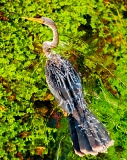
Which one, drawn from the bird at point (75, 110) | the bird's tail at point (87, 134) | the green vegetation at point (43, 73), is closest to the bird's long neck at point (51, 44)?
the bird at point (75, 110)

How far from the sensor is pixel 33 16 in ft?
19.5

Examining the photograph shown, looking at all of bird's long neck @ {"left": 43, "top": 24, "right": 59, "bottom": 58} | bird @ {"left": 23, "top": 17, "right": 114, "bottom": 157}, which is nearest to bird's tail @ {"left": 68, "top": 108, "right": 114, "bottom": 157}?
bird @ {"left": 23, "top": 17, "right": 114, "bottom": 157}

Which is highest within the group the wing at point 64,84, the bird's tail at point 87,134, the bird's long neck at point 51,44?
the bird's long neck at point 51,44

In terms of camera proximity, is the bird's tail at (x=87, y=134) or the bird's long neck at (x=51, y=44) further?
the bird's long neck at (x=51, y=44)

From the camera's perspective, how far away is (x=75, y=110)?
4949 mm

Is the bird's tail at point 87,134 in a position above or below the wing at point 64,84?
below

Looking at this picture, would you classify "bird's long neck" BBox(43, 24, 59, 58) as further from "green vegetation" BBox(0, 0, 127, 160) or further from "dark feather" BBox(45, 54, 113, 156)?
"green vegetation" BBox(0, 0, 127, 160)

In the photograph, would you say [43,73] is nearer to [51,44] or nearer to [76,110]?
[51,44]

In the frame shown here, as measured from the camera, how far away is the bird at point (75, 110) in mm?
4770

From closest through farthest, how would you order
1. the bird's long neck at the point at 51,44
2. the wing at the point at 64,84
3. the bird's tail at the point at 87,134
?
1. the bird's tail at the point at 87,134
2. the wing at the point at 64,84
3. the bird's long neck at the point at 51,44

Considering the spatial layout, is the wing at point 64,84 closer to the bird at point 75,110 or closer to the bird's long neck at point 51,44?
the bird at point 75,110

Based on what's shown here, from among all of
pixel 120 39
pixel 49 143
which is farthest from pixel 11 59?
pixel 120 39

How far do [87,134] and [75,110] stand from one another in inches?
11.2

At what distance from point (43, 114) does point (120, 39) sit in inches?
58.0
